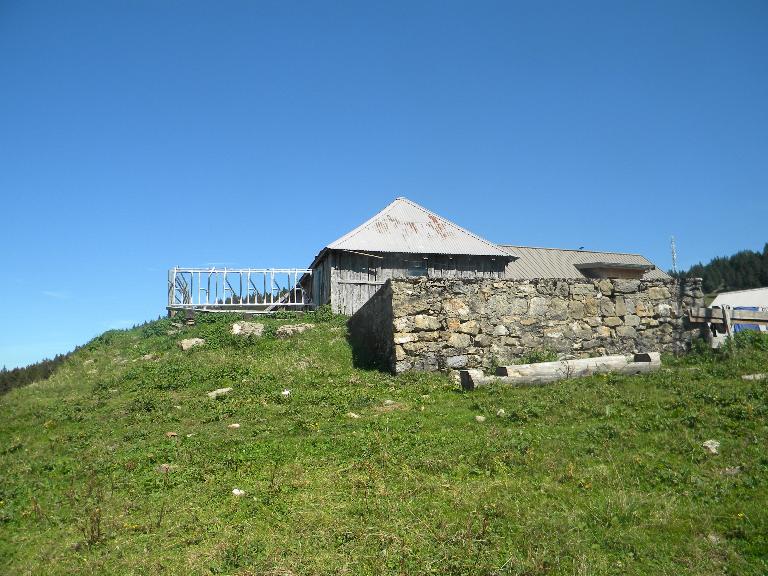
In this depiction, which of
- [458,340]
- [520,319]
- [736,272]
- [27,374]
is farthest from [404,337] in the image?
[736,272]

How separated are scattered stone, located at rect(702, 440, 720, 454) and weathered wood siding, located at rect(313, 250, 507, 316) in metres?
16.8

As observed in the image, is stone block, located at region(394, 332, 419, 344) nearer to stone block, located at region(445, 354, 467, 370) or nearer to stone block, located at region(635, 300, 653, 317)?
stone block, located at region(445, 354, 467, 370)

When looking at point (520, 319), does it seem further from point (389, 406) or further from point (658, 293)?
point (389, 406)

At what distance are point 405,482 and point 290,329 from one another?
1394 centimetres

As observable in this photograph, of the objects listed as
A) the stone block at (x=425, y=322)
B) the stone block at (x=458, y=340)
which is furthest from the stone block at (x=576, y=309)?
the stone block at (x=425, y=322)

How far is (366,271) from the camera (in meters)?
24.6

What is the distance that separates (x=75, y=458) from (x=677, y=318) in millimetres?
15371

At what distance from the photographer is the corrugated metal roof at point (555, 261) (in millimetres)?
33750

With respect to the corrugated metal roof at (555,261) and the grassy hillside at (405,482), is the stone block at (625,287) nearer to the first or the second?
the grassy hillside at (405,482)

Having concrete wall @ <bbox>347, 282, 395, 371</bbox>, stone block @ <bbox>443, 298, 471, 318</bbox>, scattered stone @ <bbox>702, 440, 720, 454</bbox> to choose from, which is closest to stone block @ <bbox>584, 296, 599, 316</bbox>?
stone block @ <bbox>443, 298, 471, 318</bbox>

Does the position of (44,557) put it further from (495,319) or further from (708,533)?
(495,319)

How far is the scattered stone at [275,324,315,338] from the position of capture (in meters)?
19.4

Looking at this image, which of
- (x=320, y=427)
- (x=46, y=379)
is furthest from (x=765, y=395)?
(x=46, y=379)

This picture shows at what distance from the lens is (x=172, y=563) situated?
4945mm
